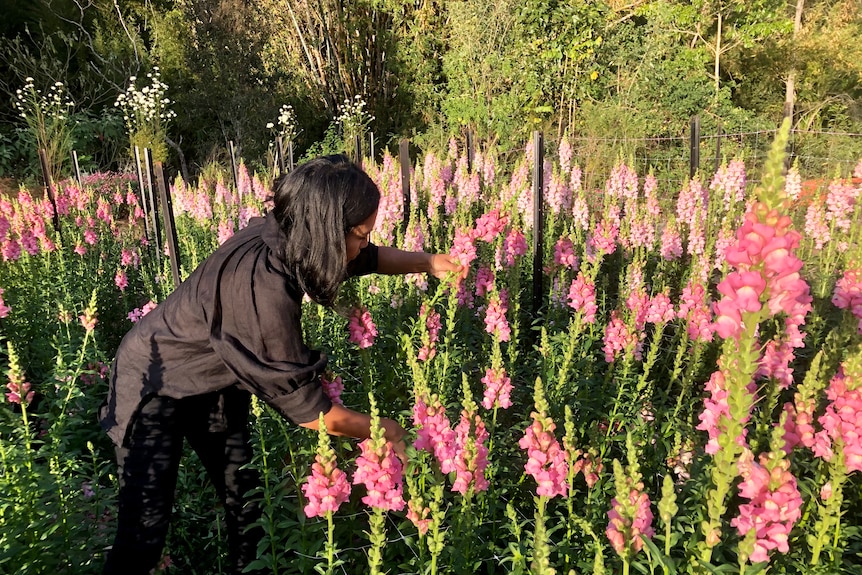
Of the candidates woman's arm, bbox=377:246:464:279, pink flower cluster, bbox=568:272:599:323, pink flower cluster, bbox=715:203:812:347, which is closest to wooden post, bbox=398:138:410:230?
pink flower cluster, bbox=568:272:599:323

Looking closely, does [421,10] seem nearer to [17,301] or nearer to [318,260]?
[17,301]

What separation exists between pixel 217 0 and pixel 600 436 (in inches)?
561

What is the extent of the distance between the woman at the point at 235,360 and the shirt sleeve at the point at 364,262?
0.03 meters

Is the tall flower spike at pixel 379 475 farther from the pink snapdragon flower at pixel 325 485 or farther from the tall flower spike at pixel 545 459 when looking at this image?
the tall flower spike at pixel 545 459

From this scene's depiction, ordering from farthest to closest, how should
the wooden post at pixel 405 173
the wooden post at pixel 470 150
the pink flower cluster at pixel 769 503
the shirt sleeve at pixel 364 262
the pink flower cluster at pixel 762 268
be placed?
the wooden post at pixel 470 150, the wooden post at pixel 405 173, the shirt sleeve at pixel 364 262, the pink flower cluster at pixel 769 503, the pink flower cluster at pixel 762 268

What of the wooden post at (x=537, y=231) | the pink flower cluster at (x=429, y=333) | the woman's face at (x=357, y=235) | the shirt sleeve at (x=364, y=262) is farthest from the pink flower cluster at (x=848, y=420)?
the wooden post at (x=537, y=231)

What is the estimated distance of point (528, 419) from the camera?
3910mm

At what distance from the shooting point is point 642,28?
1409cm

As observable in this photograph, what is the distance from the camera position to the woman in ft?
6.91

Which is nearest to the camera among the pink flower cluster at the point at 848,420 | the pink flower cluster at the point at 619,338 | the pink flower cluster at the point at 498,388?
the pink flower cluster at the point at 848,420

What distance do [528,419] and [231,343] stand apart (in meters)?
2.31

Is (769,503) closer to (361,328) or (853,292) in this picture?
(361,328)

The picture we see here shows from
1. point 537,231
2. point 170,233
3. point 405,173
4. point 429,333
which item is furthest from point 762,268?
point 405,173

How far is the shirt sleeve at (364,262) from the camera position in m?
2.88
